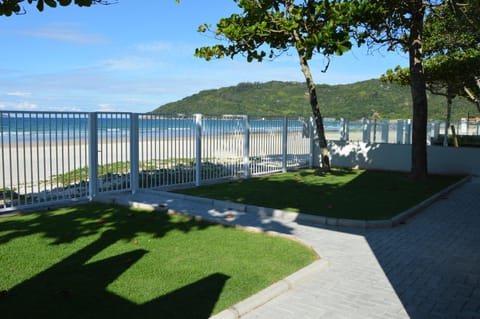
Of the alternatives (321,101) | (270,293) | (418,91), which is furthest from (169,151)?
(321,101)

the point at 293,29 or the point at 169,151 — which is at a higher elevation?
the point at 293,29

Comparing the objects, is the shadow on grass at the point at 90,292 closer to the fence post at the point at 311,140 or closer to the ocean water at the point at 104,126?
the ocean water at the point at 104,126

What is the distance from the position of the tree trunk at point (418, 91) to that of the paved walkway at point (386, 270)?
15.3 feet

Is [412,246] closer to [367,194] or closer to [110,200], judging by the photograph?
[367,194]

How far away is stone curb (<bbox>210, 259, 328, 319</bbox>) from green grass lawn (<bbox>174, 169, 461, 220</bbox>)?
2.88 meters

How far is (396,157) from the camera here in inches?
633

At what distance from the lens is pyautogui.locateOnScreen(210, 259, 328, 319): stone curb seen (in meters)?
Result: 3.93

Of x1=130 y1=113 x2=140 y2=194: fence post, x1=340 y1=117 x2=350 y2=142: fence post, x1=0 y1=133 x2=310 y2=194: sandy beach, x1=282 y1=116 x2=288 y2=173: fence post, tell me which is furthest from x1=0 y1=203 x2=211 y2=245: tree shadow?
x1=340 y1=117 x2=350 y2=142: fence post

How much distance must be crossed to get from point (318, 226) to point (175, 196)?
3.83 m

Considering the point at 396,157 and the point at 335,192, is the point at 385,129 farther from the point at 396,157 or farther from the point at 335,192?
the point at 335,192

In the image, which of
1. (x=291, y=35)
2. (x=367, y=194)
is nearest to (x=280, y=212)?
(x=367, y=194)

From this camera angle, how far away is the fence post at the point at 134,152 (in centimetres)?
1014

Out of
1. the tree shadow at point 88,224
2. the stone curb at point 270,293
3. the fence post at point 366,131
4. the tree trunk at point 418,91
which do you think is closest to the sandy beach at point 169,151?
the tree shadow at point 88,224

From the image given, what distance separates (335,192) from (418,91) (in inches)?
183
